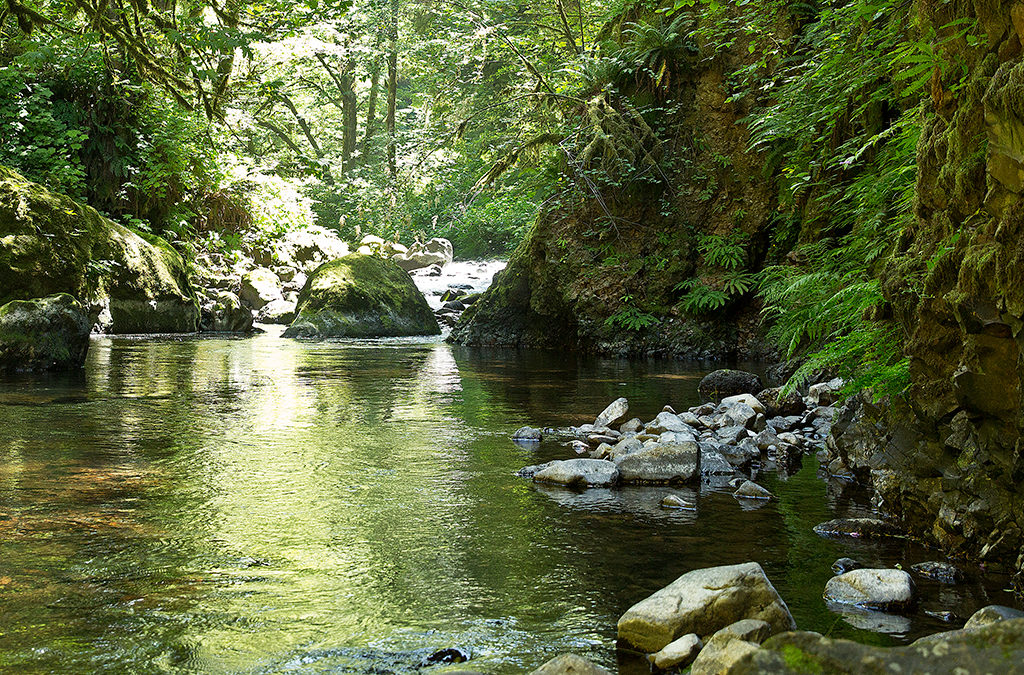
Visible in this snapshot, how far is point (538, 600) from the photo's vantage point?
285cm

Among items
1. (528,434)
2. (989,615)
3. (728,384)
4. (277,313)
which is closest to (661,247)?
(728,384)

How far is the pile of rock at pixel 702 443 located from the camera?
475 cm

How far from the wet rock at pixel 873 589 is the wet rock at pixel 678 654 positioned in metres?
0.77

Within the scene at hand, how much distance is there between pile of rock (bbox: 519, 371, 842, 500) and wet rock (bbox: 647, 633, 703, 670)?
2153 mm

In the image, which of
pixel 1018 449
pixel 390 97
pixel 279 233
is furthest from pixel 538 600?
pixel 390 97

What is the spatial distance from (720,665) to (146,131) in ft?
58.4

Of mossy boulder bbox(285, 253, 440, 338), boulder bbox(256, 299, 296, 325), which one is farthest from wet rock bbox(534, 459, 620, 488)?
boulder bbox(256, 299, 296, 325)

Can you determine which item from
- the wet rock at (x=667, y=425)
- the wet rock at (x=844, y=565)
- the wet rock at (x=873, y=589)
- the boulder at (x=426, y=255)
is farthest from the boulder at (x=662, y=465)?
the boulder at (x=426, y=255)

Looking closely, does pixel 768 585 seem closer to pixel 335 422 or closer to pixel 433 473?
pixel 433 473

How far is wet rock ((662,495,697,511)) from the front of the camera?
4152 mm

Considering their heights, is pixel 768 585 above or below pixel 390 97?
below

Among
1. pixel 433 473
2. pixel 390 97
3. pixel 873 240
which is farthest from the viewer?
pixel 390 97

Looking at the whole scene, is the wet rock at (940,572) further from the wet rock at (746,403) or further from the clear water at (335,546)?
the wet rock at (746,403)

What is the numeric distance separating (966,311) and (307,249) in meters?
21.8
